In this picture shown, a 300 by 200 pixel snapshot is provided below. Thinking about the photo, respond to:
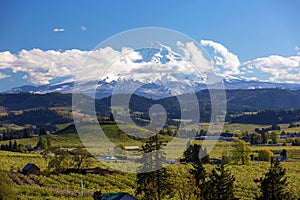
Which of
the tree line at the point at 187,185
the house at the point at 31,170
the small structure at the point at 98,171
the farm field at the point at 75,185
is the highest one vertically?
the tree line at the point at 187,185

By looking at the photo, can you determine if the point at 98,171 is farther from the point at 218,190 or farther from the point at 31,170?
the point at 218,190

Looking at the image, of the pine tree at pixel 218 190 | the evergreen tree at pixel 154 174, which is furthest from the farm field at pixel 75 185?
the pine tree at pixel 218 190

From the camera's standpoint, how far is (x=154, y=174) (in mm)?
24281

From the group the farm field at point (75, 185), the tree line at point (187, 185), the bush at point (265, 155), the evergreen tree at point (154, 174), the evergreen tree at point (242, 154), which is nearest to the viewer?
the tree line at point (187, 185)

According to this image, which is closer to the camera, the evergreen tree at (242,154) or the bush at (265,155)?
the evergreen tree at (242,154)

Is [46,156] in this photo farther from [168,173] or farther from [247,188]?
[168,173]

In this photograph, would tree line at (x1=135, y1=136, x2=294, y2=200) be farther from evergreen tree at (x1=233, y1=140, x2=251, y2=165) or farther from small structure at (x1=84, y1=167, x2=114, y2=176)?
evergreen tree at (x1=233, y1=140, x2=251, y2=165)

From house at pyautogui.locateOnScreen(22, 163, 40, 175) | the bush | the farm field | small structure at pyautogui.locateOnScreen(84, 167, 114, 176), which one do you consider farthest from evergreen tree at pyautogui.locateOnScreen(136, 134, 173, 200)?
the bush

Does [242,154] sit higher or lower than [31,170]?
higher

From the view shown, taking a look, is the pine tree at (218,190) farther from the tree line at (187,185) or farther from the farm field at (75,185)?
the farm field at (75,185)

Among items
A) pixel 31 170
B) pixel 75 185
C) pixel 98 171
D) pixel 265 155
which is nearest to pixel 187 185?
pixel 75 185

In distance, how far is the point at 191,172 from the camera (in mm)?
24938

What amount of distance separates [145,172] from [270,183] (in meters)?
7.97

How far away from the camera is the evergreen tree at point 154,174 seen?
23469mm
